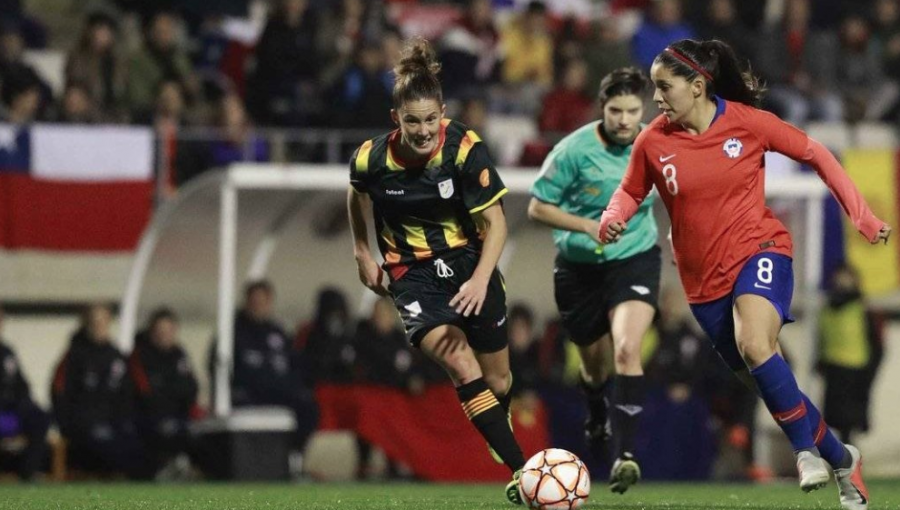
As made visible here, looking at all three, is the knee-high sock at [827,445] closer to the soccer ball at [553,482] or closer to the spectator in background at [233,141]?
the soccer ball at [553,482]

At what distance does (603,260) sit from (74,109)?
6.32 metres

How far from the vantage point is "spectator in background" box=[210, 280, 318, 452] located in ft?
48.0

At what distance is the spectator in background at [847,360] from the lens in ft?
51.2

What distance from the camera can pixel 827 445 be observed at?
25.3ft

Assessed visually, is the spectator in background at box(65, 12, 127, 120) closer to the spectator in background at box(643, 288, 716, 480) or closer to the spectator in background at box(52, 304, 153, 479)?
the spectator in background at box(52, 304, 153, 479)

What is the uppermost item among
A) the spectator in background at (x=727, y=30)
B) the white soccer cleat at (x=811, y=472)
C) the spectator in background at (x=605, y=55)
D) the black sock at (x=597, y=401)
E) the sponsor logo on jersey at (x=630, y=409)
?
the spectator in background at (x=727, y=30)

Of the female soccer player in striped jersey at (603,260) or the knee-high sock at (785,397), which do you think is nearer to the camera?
the knee-high sock at (785,397)

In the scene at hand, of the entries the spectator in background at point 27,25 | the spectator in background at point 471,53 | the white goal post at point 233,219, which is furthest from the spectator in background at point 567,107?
the spectator in background at point 27,25

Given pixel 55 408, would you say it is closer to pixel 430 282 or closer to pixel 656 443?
pixel 656 443

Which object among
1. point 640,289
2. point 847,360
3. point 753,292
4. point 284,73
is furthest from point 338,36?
point 753,292

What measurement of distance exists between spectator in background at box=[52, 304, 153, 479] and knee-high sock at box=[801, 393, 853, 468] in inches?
303

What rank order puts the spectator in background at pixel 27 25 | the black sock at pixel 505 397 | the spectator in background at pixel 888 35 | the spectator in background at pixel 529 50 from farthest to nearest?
the spectator in background at pixel 888 35
the spectator in background at pixel 529 50
the spectator in background at pixel 27 25
the black sock at pixel 505 397

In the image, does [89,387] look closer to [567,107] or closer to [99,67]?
[99,67]

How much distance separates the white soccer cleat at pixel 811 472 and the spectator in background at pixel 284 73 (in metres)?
9.11
